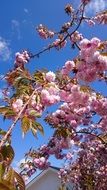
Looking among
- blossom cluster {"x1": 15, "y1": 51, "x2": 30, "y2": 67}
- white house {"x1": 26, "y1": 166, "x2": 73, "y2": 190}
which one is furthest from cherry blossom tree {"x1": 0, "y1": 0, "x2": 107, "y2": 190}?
white house {"x1": 26, "y1": 166, "x2": 73, "y2": 190}

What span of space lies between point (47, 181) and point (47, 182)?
0.09 m

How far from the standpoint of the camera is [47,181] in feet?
93.5

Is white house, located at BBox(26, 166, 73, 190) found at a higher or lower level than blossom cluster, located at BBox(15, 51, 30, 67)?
lower

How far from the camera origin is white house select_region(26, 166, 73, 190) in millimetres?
27281

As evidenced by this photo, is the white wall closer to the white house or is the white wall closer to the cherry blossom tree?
the white house

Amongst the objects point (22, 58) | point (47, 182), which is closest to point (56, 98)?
point (22, 58)

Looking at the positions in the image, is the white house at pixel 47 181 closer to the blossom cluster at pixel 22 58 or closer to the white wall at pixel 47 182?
the white wall at pixel 47 182

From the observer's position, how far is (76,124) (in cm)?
551

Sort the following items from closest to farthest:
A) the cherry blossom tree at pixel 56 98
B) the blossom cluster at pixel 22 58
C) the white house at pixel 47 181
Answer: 1. the cherry blossom tree at pixel 56 98
2. the blossom cluster at pixel 22 58
3. the white house at pixel 47 181

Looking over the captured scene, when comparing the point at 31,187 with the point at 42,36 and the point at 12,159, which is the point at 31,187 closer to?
the point at 42,36

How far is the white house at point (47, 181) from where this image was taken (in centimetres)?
2728

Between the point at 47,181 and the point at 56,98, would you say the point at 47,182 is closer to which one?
the point at 47,181

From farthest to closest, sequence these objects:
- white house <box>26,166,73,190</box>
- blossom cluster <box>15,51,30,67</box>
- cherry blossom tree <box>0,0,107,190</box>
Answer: white house <box>26,166,73,190</box> → blossom cluster <box>15,51,30,67</box> → cherry blossom tree <box>0,0,107,190</box>

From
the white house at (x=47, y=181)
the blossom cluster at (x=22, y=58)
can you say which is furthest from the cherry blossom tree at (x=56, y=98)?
the white house at (x=47, y=181)
